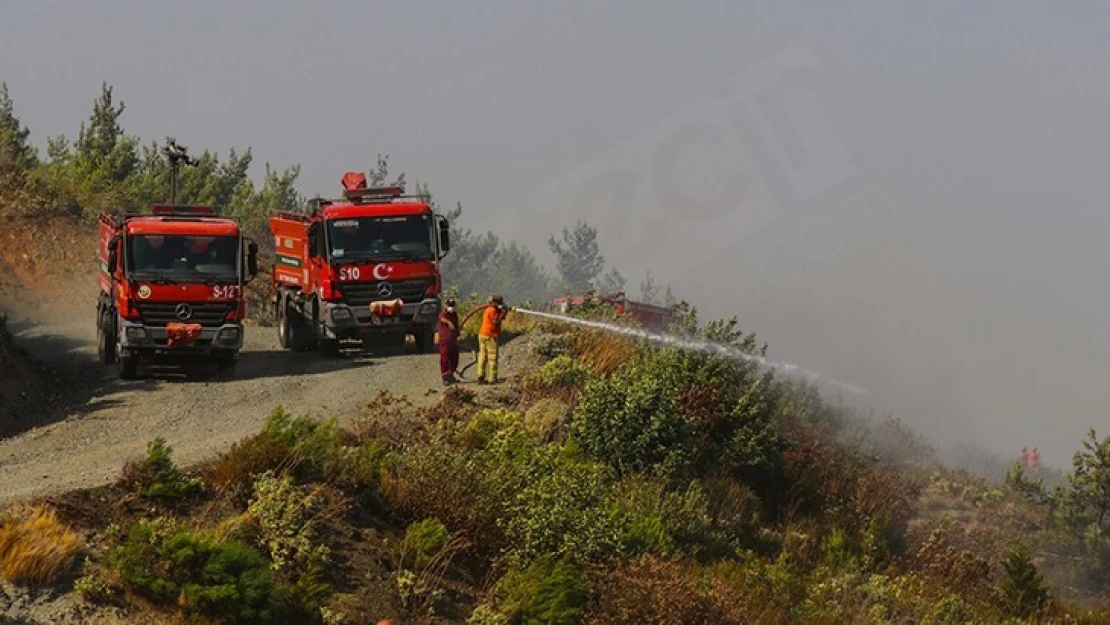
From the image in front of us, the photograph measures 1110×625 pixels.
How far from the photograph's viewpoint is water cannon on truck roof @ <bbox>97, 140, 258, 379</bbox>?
88.5 feet

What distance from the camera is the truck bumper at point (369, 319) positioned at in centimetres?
2883

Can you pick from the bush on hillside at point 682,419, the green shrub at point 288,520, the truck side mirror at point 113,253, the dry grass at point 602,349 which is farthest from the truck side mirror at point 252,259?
the green shrub at point 288,520

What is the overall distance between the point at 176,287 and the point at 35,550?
13.9 m

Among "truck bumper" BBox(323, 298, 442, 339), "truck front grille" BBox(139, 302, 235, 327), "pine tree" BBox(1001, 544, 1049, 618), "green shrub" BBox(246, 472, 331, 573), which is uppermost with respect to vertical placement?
"truck front grille" BBox(139, 302, 235, 327)

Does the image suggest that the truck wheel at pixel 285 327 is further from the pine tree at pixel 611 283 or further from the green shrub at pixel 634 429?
the pine tree at pixel 611 283

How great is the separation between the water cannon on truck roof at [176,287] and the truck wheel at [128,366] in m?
0.02

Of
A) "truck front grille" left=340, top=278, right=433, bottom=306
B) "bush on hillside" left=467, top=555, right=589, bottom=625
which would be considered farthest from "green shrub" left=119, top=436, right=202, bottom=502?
"truck front grille" left=340, top=278, right=433, bottom=306

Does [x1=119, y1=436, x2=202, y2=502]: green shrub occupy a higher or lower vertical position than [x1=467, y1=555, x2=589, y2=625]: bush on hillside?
higher

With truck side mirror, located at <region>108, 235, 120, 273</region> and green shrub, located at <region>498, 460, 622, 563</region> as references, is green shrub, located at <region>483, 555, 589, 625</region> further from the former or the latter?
truck side mirror, located at <region>108, 235, 120, 273</region>

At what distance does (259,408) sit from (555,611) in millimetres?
10571

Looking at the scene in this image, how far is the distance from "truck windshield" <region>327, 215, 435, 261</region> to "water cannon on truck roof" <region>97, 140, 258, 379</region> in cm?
173

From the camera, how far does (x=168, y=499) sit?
15711 mm

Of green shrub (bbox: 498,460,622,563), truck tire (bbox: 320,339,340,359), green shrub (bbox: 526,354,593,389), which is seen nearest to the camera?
green shrub (bbox: 498,460,622,563)

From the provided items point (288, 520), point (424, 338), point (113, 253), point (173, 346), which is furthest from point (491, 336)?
point (288, 520)
